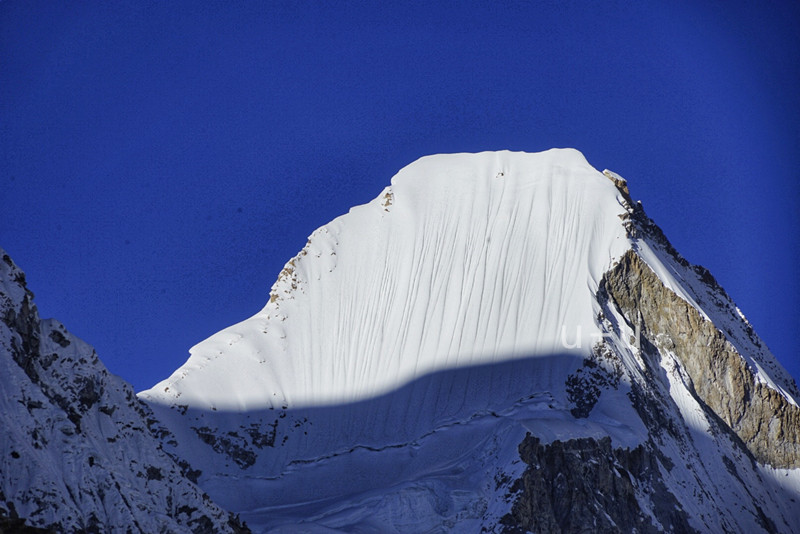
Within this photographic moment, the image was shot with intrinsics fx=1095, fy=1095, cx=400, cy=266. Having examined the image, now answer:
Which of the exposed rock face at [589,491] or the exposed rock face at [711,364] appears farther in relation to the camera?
the exposed rock face at [711,364]

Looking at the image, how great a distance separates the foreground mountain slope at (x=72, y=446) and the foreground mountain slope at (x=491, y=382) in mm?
20543

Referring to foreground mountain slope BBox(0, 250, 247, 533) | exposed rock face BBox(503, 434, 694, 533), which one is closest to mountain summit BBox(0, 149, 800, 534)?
exposed rock face BBox(503, 434, 694, 533)

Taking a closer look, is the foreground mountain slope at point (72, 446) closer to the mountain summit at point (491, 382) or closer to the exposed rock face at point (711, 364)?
the mountain summit at point (491, 382)

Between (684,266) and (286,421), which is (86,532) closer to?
(286,421)

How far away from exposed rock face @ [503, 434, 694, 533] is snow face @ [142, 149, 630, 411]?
525 inches

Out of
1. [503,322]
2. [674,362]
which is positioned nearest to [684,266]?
[674,362]

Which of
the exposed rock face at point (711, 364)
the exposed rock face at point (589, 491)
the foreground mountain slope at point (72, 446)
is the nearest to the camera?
the foreground mountain slope at point (72, 446)

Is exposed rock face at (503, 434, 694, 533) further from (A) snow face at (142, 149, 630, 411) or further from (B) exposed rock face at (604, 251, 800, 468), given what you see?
(B) exposed rock face at (604, 251, 800, 468)

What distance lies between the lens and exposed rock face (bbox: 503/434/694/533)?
77.2 m

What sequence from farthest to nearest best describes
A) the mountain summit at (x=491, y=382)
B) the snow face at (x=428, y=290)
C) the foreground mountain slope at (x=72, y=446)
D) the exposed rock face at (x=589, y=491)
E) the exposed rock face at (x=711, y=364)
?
the exposed rock face at (x=711, y=364) → the snow face at (x=428, y=290) → the mountain summit at (x=491, y=382) → the exposed rock face at (x=589, y=491) → the foreground mountain slope at (x=72, y=446)

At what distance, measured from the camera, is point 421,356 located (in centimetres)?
9725

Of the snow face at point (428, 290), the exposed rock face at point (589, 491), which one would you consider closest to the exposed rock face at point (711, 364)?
the snow face at point (428, 290)

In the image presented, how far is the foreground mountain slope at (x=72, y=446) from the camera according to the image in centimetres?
4553

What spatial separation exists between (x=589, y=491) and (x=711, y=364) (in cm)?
2480
